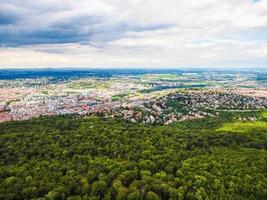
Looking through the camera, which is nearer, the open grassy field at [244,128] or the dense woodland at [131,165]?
the dense woodland at [131,165]

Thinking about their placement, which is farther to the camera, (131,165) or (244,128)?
(244,128)

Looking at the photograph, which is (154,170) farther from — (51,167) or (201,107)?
(201,107)

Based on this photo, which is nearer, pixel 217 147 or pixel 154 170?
pixel 154 170

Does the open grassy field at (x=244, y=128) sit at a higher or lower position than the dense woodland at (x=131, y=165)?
lower

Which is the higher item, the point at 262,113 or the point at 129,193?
the point at 129,193

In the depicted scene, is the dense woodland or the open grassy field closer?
the dense woodland

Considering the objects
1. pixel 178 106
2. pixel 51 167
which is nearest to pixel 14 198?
pixel 51 167

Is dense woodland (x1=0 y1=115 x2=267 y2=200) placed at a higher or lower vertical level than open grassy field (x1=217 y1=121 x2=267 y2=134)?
higher

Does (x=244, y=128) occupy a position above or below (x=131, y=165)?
below
